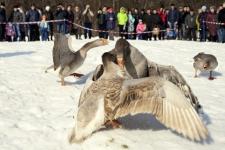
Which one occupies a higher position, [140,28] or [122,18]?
[122,18]

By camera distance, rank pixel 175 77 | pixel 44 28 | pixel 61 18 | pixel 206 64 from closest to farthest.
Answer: pixel 175 77, pixel 206 64, pixel 44 28, pixel 61 18

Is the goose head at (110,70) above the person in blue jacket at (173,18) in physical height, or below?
below

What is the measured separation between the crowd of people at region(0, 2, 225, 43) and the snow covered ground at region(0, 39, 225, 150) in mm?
9072

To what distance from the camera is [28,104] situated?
952 centimetres

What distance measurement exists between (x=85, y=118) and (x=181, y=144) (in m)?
1.42

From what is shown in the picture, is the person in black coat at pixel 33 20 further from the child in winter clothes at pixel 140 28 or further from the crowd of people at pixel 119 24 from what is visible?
the child in winter clothes at pixel 140 28

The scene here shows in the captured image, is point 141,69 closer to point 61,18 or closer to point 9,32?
point 61,18

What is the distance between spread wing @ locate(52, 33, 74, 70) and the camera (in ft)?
38.0

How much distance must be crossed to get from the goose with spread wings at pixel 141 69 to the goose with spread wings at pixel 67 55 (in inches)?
85.3

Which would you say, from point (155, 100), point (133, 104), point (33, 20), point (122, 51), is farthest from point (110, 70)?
point (33, 20)

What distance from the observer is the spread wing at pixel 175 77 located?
898cm

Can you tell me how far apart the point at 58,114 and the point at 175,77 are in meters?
2.15

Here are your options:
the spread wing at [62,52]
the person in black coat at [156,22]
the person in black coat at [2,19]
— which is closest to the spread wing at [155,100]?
the spread wing at [62,52]

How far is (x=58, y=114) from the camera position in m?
8.88
